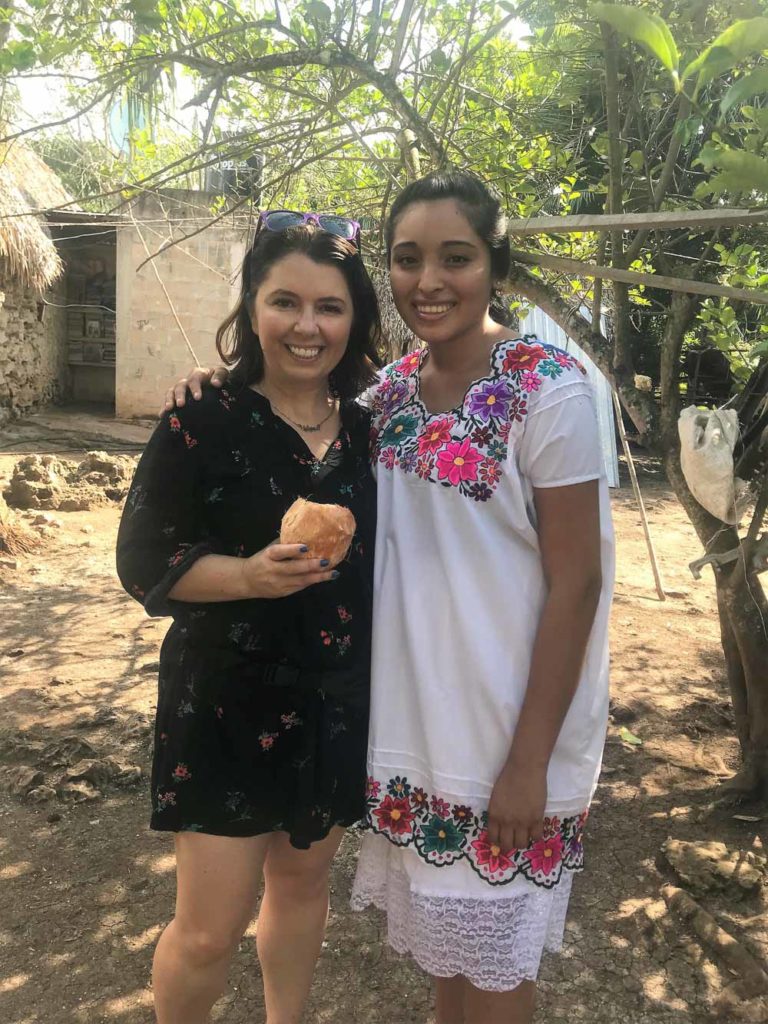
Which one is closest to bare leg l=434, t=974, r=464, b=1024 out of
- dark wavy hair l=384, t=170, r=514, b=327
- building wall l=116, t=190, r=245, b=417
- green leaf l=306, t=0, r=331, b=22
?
dark wavy hair l=384, t=170, r=514, b=327

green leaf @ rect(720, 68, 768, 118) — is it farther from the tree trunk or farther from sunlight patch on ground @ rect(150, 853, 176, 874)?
sunlight patch on ground @ rect(150, 853, 176, 874)

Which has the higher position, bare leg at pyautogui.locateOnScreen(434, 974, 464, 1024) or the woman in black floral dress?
the woman in black floral dress

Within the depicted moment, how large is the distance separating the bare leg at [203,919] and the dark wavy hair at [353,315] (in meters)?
0.93

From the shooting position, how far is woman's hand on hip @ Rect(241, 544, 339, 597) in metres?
1.32

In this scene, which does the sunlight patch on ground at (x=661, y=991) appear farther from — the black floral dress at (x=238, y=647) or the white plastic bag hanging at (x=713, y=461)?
the white plastic bag hanging at (x=713, y=461)

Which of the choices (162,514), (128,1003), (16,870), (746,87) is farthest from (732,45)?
(16,870)

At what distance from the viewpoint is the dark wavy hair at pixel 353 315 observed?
1.57m

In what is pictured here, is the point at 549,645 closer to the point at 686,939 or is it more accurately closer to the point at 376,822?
the point at 376,822

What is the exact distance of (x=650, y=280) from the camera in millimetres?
2225

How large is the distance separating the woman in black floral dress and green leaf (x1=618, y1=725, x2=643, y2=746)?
2.28m

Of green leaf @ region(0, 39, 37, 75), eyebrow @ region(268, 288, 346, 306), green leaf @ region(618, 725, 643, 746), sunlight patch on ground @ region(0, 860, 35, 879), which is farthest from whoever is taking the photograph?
green leaf @ region(618, 725, 643, 746)

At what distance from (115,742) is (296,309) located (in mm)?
2591

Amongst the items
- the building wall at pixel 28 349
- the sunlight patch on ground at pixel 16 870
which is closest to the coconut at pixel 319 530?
the sunlight patch on ground at pixel 16 870

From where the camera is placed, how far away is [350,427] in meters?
1.66
